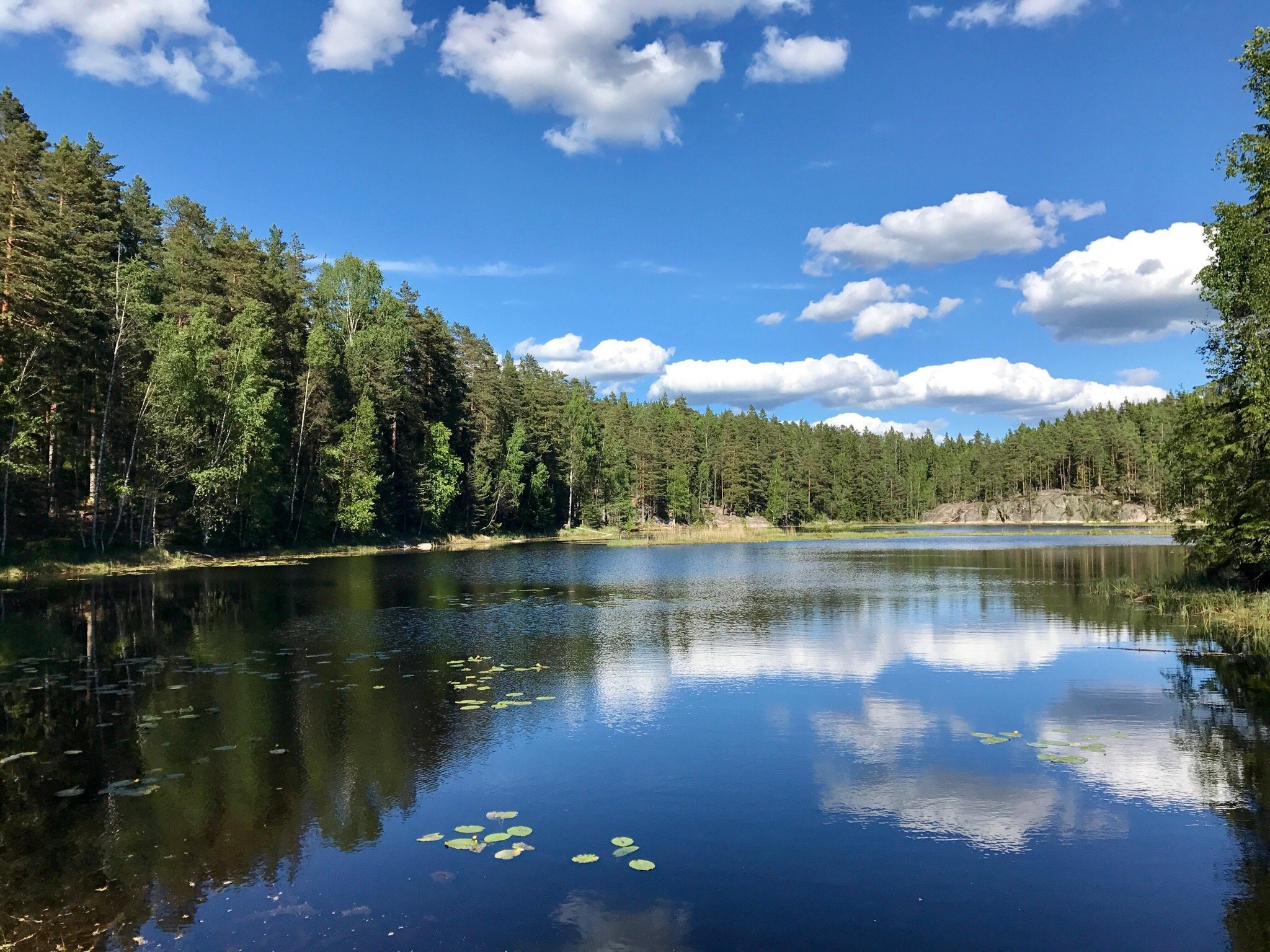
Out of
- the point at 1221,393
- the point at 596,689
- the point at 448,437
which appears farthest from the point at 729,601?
the point at 448,437

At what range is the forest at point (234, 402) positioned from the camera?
41.2 meters

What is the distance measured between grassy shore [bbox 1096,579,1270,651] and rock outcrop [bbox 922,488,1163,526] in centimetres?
11528

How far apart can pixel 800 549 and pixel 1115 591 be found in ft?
149

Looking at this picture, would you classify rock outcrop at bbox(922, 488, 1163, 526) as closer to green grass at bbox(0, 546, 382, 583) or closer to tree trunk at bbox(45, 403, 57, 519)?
green grass at bbox(0, 546, 382, 583)

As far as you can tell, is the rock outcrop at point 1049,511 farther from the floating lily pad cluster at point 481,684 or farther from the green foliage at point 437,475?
the floating lily pad cluster at point 481,684

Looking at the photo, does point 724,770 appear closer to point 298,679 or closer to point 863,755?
point 863,755

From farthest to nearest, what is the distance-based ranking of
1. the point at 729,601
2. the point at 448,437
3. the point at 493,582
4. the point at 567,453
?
1. the point at 567,453
2. the point at 448,437
3. the point at 493,582
4. the point at 729,601

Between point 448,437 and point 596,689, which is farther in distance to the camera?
point 448,437

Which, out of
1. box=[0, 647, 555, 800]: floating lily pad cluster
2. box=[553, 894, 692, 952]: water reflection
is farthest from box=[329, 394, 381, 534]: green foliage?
box=[553, 894, 692, 952]: water reflection

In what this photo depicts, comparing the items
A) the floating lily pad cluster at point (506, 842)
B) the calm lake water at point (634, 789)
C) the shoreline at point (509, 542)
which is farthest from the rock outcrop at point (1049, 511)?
the floating lily pad cluster at point (506, 842)

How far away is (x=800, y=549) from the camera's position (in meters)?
80.3

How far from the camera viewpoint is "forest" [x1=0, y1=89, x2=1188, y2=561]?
41156 mm

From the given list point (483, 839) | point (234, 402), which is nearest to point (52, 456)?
point (234, 402)

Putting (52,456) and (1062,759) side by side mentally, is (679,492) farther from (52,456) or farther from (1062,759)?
(1062,759)
